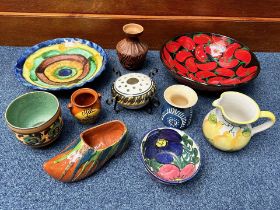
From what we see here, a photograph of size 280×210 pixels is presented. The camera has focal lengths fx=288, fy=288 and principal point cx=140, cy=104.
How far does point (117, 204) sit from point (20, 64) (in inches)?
20.0

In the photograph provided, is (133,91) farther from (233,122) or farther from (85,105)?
(233,122)

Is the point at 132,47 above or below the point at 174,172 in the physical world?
above

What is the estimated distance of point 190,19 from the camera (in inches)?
37.0

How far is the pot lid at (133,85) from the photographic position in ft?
2.35

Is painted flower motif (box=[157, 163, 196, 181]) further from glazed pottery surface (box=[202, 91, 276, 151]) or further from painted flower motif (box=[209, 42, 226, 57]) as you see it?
painted flower motif (box=[209, 42, 226, 57])

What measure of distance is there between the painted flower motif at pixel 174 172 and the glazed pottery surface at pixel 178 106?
11cm

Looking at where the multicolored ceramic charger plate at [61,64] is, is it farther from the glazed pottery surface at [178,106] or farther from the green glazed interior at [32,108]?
the glazed pottery surface at [178,106]

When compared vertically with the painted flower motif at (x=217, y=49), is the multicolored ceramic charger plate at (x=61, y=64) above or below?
below

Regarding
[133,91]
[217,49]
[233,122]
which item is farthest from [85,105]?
[217,49]

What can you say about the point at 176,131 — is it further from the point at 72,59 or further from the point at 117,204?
the point at 72,59

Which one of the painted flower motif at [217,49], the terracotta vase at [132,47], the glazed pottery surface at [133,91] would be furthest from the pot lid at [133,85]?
the painted flower motif at [217,49]

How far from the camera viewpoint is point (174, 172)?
64 cm

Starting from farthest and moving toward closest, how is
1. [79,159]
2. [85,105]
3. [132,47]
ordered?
[132,47] → [85,105] → [79,159]

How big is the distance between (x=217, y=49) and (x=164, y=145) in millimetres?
391
